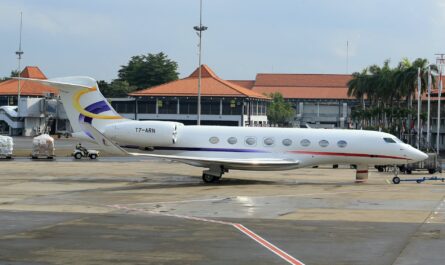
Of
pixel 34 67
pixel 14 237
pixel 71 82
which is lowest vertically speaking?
pixel 14 237

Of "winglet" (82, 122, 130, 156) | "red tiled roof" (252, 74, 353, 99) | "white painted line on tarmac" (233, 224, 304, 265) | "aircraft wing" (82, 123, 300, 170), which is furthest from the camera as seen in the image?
"red tiled roof" (252, 74, 353, 99)

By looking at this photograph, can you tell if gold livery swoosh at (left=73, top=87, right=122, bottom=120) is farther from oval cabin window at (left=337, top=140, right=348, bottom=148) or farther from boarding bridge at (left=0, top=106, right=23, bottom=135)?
boarding bridge at (left=0, top=106, right=23, bottom=135)

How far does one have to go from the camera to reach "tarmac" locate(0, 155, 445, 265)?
1535 cm

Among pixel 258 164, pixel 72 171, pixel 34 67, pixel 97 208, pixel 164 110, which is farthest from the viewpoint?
pixel 34 67

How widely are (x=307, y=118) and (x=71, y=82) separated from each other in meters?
123

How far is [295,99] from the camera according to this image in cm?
15950

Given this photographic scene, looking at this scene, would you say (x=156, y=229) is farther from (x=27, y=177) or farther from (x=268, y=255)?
(x=27, y=177)

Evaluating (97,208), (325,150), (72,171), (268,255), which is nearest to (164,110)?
(72,171)

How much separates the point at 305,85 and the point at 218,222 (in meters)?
147

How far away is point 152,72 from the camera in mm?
154875

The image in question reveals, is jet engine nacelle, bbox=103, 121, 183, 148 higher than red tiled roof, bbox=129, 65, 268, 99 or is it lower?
lower

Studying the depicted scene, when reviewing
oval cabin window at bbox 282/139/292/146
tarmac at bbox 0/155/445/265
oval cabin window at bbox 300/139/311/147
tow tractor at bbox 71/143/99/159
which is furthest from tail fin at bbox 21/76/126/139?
tow tractor at bbox 71/143/99/159

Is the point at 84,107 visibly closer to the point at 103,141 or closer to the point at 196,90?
the point at 103,141

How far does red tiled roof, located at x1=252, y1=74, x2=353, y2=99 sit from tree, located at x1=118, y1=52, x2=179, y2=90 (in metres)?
24.3
